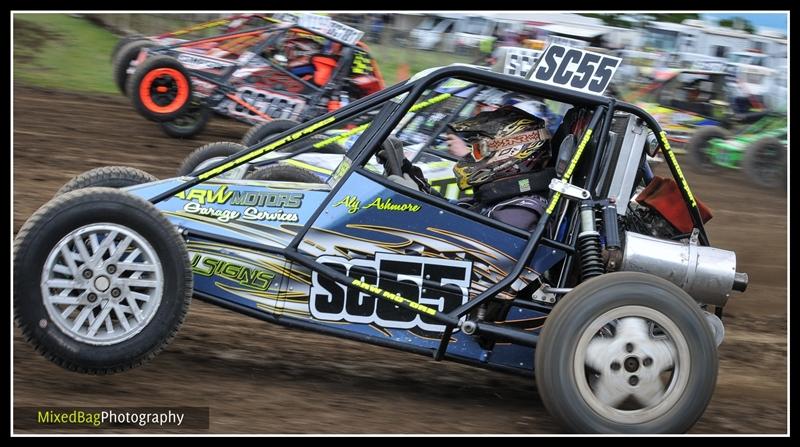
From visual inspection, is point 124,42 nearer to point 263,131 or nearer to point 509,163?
point 263,131

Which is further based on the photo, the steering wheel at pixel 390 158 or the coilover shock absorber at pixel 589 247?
the steering wheel at pixel 390 158

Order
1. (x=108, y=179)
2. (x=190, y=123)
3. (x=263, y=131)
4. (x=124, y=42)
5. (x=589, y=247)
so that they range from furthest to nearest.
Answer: (x=124, y=42) < (x=190, y=123) < (x=263, y=131) < (x=108, y=179) < (x=589, y=247)

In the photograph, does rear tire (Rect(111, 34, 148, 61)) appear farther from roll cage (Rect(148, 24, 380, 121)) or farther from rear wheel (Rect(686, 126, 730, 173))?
rear wheel (Rect(686, 126, 730, 173))

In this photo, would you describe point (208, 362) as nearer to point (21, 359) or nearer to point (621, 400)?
point (21, 359)

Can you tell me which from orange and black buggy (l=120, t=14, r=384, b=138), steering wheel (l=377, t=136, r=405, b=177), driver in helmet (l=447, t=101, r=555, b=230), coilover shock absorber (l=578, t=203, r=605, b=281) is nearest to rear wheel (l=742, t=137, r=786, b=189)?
orange and black buggy (l=120, t=14, r=384, b=138)

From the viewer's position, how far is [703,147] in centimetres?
1273

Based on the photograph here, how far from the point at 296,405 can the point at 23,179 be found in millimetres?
5271

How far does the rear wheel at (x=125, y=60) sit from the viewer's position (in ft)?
38.0

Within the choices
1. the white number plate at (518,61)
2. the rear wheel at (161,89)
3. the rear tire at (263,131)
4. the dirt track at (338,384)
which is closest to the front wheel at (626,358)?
the dirt track at (338,384)

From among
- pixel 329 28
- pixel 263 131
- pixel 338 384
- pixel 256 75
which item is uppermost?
pixel 329 28

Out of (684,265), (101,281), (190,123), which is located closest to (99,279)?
(101,281)

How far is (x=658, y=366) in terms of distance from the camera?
13.5 ft

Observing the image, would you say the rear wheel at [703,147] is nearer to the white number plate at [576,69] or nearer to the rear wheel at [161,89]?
the rear wheel at [161,89]

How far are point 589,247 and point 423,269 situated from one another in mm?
775
